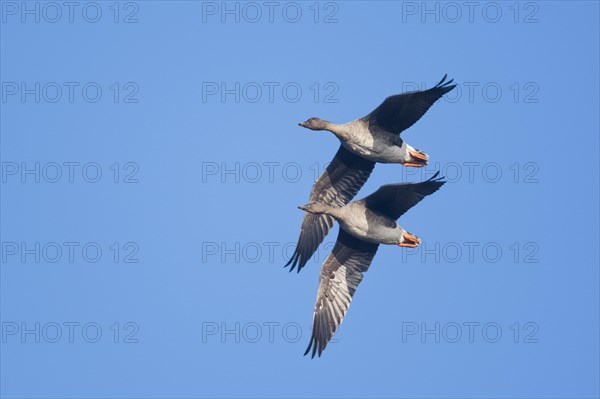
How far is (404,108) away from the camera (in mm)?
29047

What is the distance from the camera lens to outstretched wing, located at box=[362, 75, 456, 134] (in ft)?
93.9

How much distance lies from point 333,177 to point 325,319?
3.81 m

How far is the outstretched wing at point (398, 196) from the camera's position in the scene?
2852 cm

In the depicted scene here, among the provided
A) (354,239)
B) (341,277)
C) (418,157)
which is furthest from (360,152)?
(341,277)

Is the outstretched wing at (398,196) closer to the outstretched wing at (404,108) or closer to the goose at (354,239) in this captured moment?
the goose at (354,239)

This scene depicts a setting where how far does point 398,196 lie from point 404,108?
6.54ft

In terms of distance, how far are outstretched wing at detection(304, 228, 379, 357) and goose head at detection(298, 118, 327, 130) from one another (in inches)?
103

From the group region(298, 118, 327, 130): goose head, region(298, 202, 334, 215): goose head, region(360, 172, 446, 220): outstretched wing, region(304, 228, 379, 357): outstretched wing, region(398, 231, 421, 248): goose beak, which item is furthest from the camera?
region(304, 228, 379, 357): outstretched wing

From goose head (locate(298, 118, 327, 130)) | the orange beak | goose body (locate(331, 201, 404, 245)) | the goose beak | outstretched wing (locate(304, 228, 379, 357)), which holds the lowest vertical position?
outstretched wing (locate(304, 228, 379, 357))

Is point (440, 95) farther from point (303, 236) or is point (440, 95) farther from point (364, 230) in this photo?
point (303, 236)

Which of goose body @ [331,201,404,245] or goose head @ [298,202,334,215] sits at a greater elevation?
goose head @ [298,202,334,215]

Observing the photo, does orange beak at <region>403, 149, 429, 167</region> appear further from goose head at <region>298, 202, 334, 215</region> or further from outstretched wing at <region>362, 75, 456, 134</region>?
goose head at <region>298, 202, 334, 215</region>

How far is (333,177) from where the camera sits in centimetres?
3247

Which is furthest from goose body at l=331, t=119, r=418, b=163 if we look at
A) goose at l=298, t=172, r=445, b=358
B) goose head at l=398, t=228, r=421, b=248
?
goose head at l=398, t=228, r=421, b=248
